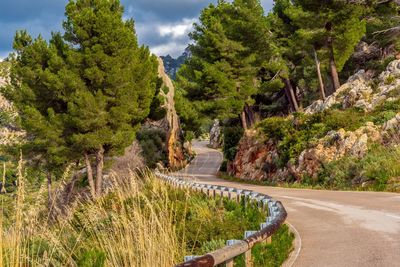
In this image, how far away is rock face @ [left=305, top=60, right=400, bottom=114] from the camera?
2672 centimetres

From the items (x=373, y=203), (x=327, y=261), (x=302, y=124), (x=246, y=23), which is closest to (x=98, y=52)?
(x=302, y=124)

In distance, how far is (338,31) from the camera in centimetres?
3544

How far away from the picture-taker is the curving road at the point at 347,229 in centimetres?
789

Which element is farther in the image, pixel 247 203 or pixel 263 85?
pixel 263 85

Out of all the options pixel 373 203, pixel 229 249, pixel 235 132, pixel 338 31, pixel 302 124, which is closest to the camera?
pixel 229 249

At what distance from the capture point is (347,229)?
10.5 m

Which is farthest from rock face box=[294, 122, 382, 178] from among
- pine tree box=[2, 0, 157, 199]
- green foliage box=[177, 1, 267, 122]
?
green foliage box=[177, 1, 267, 122]

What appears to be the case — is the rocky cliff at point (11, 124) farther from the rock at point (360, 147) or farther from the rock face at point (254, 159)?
the rock at point (360, 147)

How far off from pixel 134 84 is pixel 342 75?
23272 millimetres

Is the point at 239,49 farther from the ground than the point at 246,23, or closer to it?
closer to it

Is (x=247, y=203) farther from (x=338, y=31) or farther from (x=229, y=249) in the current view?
(x=338, y=31)

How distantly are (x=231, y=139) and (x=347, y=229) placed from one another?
3424cm

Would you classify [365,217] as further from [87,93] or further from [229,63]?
[229,63]

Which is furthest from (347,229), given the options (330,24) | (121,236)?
(330,24)
